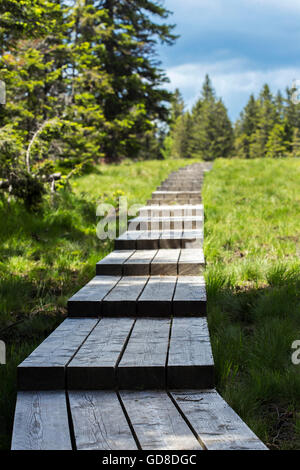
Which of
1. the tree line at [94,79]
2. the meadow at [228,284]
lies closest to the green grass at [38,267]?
the meadow at [228,284]

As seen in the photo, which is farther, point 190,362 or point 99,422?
point 190,362

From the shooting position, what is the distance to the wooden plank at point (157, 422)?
6.28 feet

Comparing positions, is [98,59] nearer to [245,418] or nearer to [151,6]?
[151,6]

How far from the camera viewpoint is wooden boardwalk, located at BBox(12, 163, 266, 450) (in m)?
1.99

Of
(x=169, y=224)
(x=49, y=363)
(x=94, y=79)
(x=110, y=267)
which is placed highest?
(x=94, y=79)

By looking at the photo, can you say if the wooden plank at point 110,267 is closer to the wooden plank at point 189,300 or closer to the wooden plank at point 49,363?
the wooden plank at point 189,300

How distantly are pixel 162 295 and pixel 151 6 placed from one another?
20752 millimetres

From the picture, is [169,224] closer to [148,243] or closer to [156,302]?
[148,243]

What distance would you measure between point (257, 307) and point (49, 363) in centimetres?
215

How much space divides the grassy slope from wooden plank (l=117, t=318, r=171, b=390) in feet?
1.45

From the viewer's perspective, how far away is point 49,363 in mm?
2627

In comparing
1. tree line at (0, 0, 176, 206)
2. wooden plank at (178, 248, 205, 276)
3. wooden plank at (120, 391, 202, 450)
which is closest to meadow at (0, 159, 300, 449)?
wooden plank at (178, 248, 205, 276)

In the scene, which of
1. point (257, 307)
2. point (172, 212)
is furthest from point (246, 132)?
point (257, 307)

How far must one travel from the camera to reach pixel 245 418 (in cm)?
248
